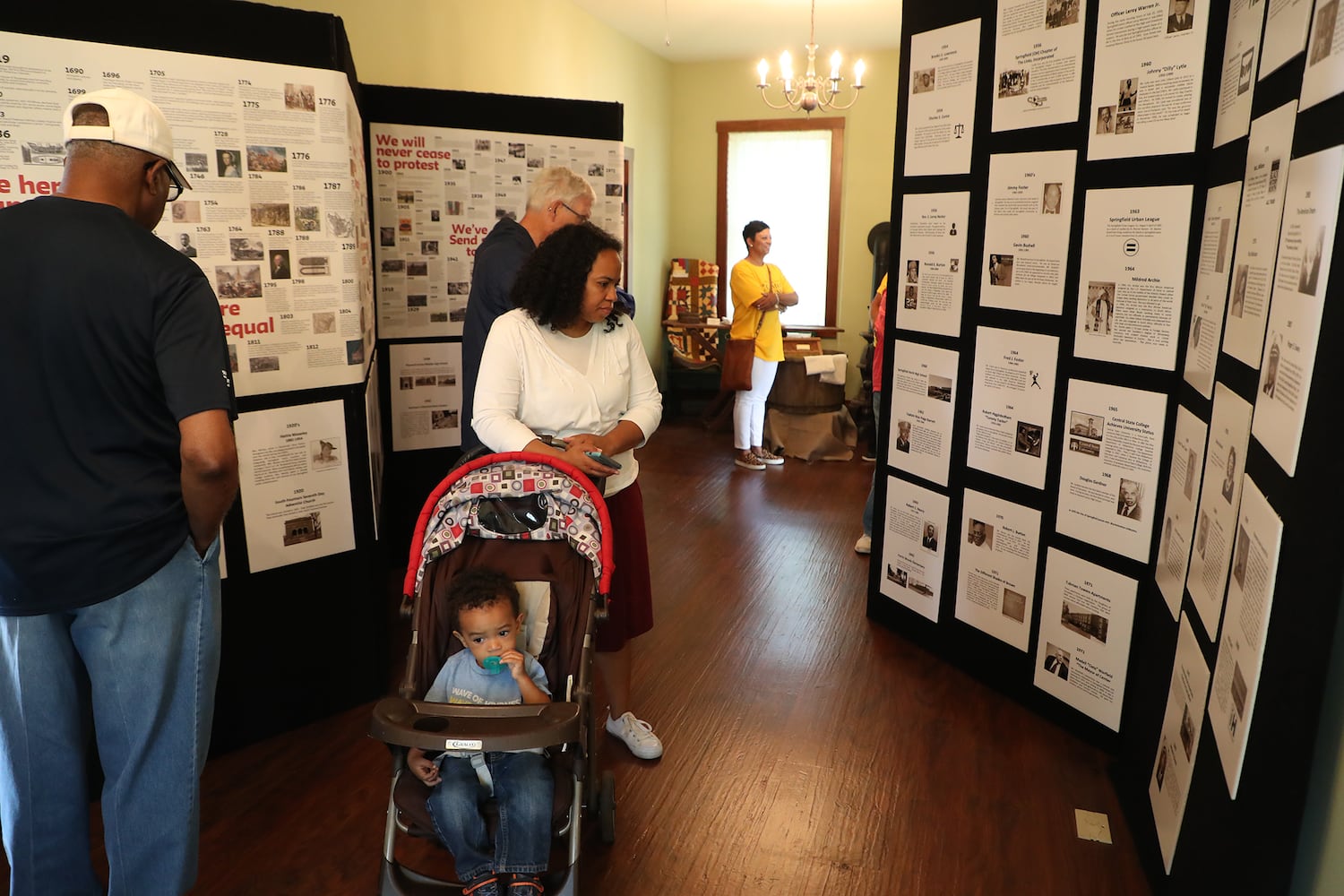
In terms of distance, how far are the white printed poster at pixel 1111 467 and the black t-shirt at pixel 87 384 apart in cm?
233

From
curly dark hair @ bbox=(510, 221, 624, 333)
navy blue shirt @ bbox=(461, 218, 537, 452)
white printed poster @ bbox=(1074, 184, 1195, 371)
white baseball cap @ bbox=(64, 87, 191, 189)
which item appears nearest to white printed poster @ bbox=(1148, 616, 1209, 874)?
white printed poster @ bbox=(1074, 184, 1195, 371)

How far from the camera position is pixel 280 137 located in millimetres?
2578

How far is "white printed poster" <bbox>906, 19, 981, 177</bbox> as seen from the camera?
306 cm

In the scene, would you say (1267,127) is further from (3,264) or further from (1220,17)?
(3,264)

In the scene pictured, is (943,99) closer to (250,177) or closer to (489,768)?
(250,177)

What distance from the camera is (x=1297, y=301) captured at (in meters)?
1.58

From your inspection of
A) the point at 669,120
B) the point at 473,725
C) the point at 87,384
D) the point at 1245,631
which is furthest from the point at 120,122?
the point at 669,120

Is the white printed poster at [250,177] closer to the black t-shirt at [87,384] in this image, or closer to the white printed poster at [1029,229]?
the black t-shirt at [87,384]

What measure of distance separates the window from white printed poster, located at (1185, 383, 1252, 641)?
639cm

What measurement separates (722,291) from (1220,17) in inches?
251

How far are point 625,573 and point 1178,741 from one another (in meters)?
1.42

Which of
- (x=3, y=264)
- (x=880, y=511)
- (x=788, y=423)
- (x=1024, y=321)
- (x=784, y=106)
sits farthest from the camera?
(x=784, y=106)

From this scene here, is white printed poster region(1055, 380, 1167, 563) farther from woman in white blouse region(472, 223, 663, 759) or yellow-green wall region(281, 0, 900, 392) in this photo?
yellow-green wall region(281, 0, 900, 392)

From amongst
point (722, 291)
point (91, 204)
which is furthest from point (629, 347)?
point (722, 291)
